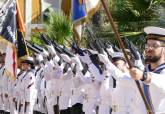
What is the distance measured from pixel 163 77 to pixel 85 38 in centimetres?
642

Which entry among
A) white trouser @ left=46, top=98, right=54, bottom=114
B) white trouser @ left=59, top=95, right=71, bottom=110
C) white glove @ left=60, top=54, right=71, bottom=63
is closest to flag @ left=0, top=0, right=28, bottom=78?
white glove @ left=60, top=54, right=71, bottom=63

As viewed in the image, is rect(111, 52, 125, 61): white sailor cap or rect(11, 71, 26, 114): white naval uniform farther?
rect(11, 71, 26, 114): white naval uniform

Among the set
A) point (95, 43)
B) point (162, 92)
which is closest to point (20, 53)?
point (95, 43)

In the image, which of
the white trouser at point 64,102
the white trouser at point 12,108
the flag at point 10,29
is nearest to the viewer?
the flag at point 10,29

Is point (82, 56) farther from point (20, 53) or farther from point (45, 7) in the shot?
point (45, 7)

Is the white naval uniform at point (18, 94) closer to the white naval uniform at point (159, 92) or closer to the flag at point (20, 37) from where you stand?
the flag at point (20, 37)

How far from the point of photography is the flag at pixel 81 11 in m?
8.59

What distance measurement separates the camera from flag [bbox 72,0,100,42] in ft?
28.2

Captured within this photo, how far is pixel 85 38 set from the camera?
11.5m

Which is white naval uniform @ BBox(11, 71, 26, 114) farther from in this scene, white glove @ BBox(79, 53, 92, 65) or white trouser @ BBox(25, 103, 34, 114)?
white glove @ BBox(79, 53, 92, 65)

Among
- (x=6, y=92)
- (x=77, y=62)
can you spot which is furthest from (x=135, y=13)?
(x=6, y=92)

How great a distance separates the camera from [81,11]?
915 cm

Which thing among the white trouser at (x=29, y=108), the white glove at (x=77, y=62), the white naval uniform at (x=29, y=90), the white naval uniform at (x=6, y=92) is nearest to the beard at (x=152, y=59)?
the white glove at (x=77, y=62)

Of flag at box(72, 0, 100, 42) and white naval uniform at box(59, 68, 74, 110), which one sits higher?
flag at box(72, 0, 100, 42)
